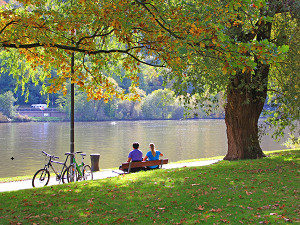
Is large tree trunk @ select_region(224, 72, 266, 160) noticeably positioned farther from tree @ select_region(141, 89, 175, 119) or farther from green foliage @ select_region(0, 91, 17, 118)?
green foliage @ select_region(0, 91, 17, 118)

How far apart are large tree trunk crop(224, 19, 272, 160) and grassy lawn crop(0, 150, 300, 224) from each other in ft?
11.2

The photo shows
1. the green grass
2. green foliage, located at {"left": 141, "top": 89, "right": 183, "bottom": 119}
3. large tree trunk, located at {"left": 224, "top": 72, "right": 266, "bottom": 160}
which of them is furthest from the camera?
the green grass

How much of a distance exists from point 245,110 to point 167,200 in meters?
6.81

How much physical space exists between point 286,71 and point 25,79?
860 centimetres

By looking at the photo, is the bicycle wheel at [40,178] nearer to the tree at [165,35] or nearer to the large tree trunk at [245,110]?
the tree at [165,35]

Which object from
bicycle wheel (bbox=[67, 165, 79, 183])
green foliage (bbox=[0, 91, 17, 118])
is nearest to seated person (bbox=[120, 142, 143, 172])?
bicycle wheel (bbox=[67, 165, 79, 183])

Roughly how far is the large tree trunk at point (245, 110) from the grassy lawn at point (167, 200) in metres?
3.40

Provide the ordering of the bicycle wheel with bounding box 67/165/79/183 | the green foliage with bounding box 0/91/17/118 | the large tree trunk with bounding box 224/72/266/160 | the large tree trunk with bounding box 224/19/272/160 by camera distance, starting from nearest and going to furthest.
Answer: the bicycle wheel with bounding box 67/165/79/183
the large tree trunk with bounding box 224/19/272/160
the large tree trunk with bounding box 224/72/266/160
the green foliage with bounding box 0/91/17/118

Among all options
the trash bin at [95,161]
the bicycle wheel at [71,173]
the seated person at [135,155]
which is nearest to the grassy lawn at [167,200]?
the bicycle wheel at [71,173]

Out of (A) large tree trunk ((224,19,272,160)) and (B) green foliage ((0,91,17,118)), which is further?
(B) green foliage ((0,91,17,118))

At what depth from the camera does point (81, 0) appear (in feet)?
29.1

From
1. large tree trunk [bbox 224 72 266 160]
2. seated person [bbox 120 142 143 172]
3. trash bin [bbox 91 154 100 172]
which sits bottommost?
trash bin [bbox 91 154 100 172]

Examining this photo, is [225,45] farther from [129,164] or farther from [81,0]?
[129,164]

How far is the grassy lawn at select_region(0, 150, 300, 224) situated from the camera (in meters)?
5.92
